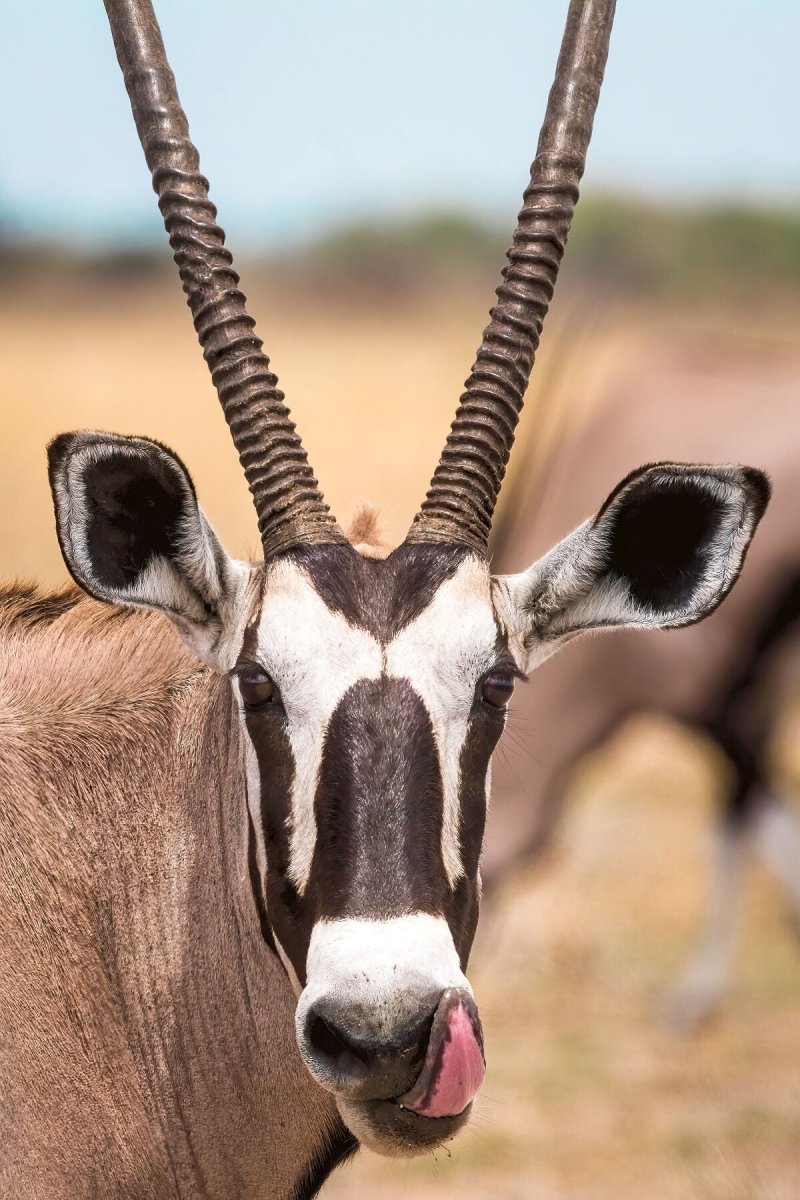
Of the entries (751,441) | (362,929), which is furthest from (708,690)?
(362,929)

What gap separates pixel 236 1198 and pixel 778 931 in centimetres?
784

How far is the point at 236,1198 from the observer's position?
401 centimetres

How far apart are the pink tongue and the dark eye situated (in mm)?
796

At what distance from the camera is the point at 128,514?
3877mm

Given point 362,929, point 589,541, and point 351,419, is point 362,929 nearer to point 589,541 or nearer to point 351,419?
point 589,541

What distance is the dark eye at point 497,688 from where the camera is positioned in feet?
12.2

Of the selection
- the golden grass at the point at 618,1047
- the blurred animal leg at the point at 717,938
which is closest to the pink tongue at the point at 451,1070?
the golden grass at the point at 618,1047

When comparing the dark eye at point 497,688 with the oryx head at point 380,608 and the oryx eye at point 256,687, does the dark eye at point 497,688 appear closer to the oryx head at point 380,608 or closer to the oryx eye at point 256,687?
the oryx head at point 380,608

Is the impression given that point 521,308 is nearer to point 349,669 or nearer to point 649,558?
point 649,558

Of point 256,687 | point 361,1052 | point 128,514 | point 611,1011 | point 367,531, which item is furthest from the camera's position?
point 611,1011

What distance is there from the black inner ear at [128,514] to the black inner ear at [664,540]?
3.79 ft

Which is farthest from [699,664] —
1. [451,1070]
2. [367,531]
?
[451,1070]

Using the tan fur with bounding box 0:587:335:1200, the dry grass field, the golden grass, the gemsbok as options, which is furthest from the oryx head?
the gemsbok

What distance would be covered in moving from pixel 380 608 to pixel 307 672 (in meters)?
0.24
